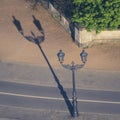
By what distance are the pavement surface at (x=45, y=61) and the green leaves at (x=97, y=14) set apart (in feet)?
5.57

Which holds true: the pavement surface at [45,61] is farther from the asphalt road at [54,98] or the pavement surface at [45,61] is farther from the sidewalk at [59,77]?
the asphalt road at [54,98]

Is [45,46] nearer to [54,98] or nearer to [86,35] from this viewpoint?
[86,35]

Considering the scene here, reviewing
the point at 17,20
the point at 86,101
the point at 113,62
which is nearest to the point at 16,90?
the point at 86,101

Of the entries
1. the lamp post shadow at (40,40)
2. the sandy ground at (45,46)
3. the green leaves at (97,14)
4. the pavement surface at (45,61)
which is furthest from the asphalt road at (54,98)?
the green leaves at (97,14)

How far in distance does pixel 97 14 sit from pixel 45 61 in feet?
18.0

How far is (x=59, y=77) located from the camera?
101 ft

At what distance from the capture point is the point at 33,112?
2709 centimetres

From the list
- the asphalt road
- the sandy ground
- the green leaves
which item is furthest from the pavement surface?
the green leaves

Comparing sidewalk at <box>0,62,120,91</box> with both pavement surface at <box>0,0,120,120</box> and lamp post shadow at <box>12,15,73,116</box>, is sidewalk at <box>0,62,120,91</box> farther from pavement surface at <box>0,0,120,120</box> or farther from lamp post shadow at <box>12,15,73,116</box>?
lamp post shadow at <box>12,15,73,116</box>

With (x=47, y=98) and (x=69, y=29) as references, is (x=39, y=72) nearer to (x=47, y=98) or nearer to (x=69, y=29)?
(x=47, y=98)

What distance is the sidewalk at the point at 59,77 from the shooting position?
30016mm

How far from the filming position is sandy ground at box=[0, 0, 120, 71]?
3284cm

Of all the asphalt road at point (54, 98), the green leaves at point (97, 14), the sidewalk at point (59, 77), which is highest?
the green leaves at point (97, 14)

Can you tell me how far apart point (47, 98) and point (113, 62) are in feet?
22.2
